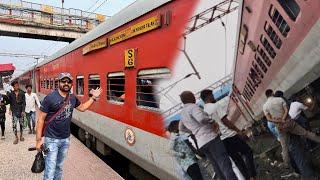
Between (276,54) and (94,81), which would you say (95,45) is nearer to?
(94,81)

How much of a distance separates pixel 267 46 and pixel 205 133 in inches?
44.4

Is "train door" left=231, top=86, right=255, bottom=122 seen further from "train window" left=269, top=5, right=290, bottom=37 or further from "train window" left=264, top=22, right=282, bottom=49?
"train window" left=269, top=5, right=290, bottom=37

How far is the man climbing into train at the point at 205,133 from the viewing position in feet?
11.9

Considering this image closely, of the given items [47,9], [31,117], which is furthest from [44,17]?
[31,117]

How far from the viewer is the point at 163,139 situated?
4.79 metres

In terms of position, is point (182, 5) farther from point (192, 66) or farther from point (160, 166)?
point (160, 166)

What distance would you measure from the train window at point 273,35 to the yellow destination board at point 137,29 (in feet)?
6.47

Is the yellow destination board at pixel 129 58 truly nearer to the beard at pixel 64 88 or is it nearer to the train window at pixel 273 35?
the beard at pixel 64 88

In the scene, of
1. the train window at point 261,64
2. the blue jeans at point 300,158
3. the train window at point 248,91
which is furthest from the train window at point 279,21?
the blue jeans at point 300,158

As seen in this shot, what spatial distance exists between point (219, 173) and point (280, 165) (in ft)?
2.57

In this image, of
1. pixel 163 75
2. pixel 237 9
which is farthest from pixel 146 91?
pixel 237 9

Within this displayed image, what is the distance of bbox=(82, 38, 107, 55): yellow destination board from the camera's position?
7.59m

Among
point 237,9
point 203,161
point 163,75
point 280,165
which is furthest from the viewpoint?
point 163,75

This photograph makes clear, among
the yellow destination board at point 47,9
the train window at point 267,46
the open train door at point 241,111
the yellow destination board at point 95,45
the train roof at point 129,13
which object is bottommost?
the open train door at point 241,111
